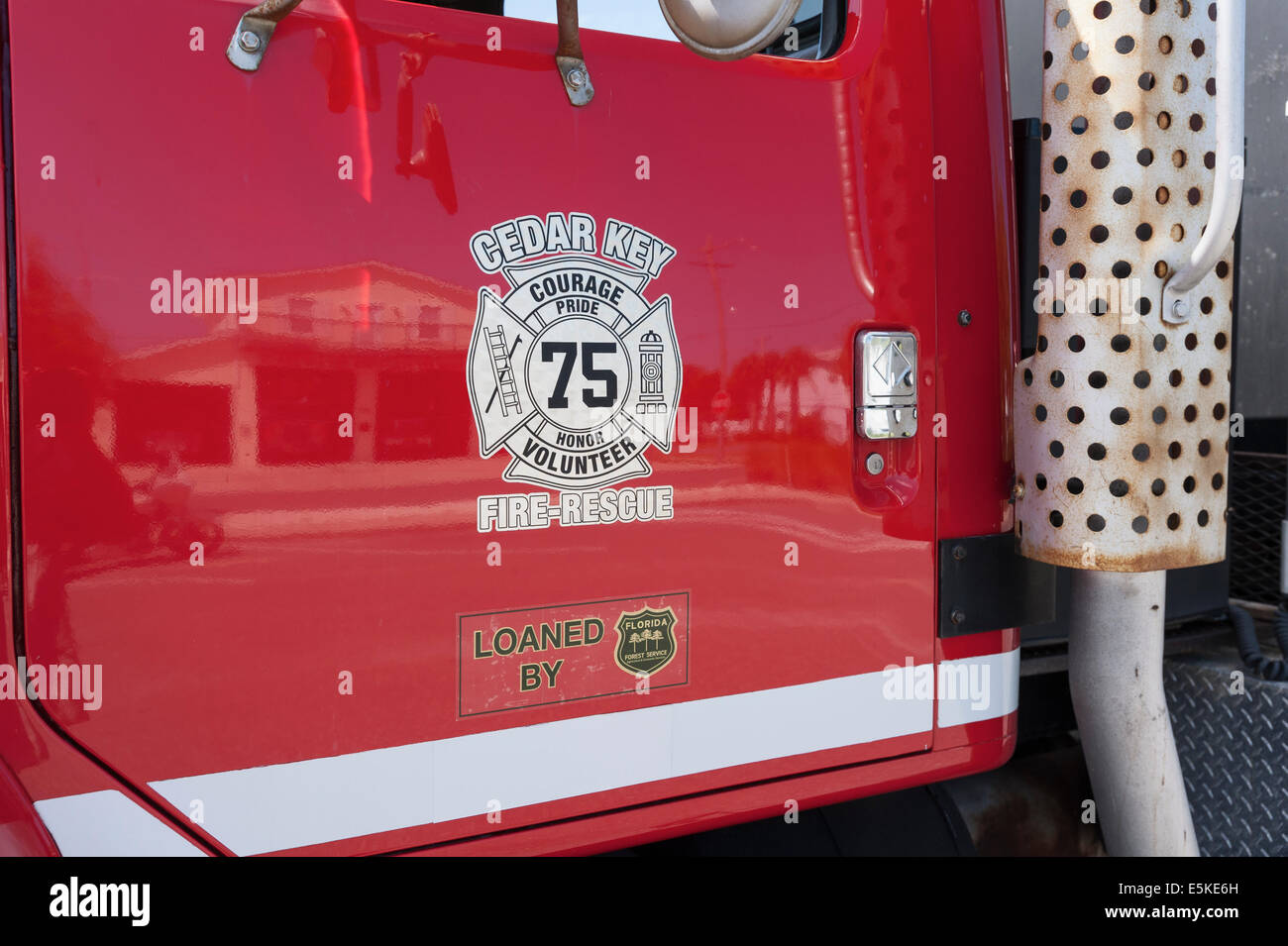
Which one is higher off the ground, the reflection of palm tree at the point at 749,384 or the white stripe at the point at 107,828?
the reflection of palm tree at the point at 749,384

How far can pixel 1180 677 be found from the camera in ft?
7.18

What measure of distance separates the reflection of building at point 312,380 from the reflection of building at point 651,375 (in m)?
0.25

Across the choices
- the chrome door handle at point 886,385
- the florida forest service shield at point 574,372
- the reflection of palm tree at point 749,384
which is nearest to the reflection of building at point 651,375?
the florida forest service shield at point 574,372

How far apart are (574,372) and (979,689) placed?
0.89 m

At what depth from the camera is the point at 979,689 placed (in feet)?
5.97

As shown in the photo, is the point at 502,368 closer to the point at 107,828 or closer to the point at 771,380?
the point at 771,380

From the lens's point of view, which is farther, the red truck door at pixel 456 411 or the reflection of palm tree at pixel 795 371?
the reflection of palm tree at pixel 795 371

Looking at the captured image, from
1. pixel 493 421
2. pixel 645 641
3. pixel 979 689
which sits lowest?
pixel 979 689

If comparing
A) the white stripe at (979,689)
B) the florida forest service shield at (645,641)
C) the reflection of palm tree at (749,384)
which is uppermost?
the reflection of palm tree at (749,384)

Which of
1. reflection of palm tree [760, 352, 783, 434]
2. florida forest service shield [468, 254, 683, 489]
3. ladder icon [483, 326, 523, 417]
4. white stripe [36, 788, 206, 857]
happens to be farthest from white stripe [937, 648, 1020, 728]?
white stripe [36, 788, 206, 857]

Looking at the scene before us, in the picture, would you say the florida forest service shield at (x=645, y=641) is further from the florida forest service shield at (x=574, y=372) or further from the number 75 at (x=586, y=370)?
the number 75 at (x=586, y=370)

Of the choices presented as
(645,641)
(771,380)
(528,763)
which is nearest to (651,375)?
(771,380)

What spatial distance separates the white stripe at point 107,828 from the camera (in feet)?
3.86
